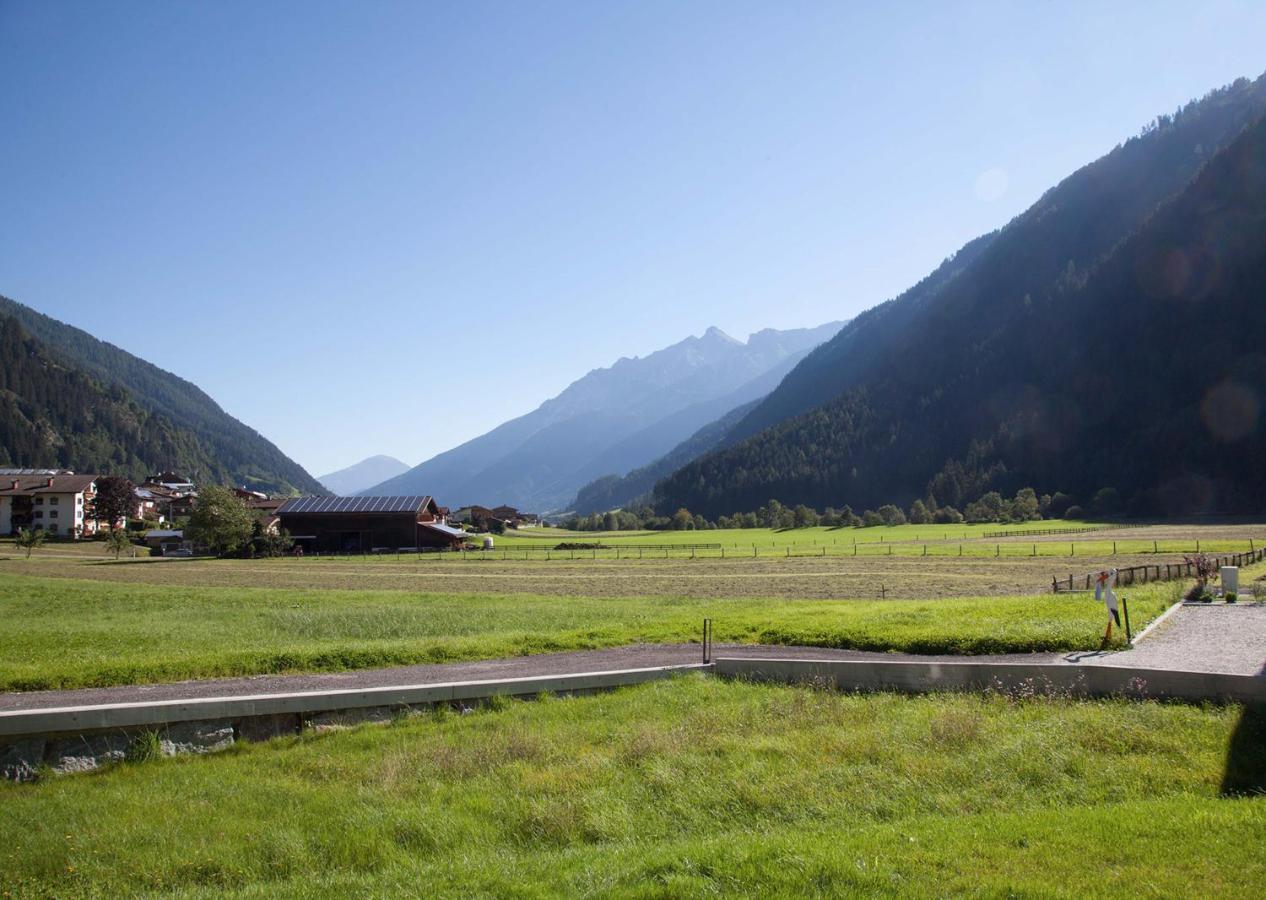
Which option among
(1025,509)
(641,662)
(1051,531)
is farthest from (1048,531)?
(641,662)

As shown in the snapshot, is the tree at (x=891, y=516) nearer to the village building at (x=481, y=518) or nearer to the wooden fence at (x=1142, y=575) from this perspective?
the village building at (x=481, y=518)

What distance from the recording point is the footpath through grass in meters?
17.3

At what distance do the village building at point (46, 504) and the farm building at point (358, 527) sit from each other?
41.9m

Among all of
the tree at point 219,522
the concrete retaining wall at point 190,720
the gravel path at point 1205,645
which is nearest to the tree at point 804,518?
the tree at point 219,522

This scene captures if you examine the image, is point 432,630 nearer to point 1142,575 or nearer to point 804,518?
point 1142,575

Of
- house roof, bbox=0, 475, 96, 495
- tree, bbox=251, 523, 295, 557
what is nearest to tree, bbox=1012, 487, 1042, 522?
tree, bbox=251, 523, 295, 557

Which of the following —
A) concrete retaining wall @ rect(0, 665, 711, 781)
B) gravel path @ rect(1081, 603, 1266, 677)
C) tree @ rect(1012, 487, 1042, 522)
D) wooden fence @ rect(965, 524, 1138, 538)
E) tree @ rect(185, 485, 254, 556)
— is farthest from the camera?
tree @ rect(1012, 487, 1042, 522)

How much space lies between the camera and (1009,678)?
574 inches

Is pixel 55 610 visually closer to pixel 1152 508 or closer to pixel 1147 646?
pixel 1147 646

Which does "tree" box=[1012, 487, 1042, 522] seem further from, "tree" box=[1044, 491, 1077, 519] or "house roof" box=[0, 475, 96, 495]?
"house roof" box=[0, 475, 96, 495]

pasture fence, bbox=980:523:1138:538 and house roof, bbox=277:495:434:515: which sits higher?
house roof, bbox=277:495:434:515

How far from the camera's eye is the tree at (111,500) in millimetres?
125312

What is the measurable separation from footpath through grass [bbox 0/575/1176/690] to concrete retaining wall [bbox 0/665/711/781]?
3.76m

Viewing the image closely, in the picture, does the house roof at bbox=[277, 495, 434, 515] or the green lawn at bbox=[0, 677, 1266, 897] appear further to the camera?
the house roof at bbox=[277, 495, 434, 515]
